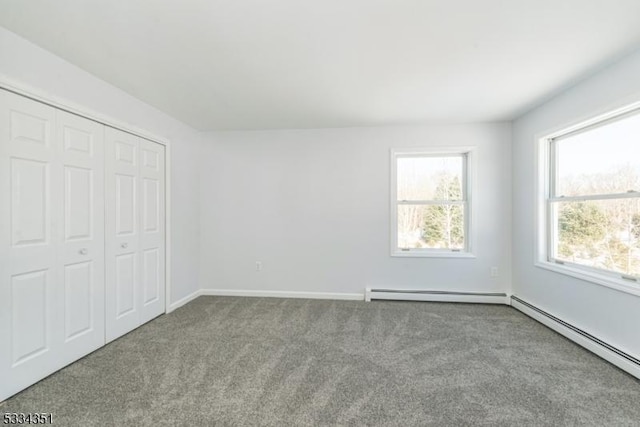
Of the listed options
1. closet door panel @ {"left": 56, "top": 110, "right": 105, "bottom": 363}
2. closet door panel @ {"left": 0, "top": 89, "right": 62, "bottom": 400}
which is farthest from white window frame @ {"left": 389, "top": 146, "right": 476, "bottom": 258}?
closet door panel @ {"left": 0, "top": 89, "right": 62, "bottom": 400}

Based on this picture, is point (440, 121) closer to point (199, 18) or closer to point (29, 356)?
point (199, 18)

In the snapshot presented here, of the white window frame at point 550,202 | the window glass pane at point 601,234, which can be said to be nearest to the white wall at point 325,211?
the white window frame at point 550,202

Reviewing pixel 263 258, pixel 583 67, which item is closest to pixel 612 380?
pixel 583 67

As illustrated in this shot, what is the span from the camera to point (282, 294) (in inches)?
159

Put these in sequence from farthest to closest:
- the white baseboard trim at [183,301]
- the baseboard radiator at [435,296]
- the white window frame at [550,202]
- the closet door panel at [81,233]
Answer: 1. the baseboard radiator at [435,296]
2. the white baseboard trim at [183,301]
3. the white window frame at [550,202]
4. the closet door panel at [81,233]

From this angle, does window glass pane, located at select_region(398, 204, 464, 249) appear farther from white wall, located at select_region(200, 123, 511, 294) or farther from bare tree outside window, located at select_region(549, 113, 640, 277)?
bare tree outside window, located at select_region(549, 113, 640, 277)

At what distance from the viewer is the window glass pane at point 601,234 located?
2.26 metres

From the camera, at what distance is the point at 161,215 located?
3348 mm

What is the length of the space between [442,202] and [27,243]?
4.23 m

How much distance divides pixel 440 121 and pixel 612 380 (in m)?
2.97

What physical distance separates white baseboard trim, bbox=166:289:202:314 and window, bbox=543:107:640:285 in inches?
175

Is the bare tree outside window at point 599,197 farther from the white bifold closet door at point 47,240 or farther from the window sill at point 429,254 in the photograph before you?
the white bifold closet door at point 47,240

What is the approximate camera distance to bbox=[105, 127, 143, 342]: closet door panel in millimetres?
2631

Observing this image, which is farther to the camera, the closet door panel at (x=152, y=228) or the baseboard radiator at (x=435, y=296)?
the baseboard radiator at (x=435, y=296)
